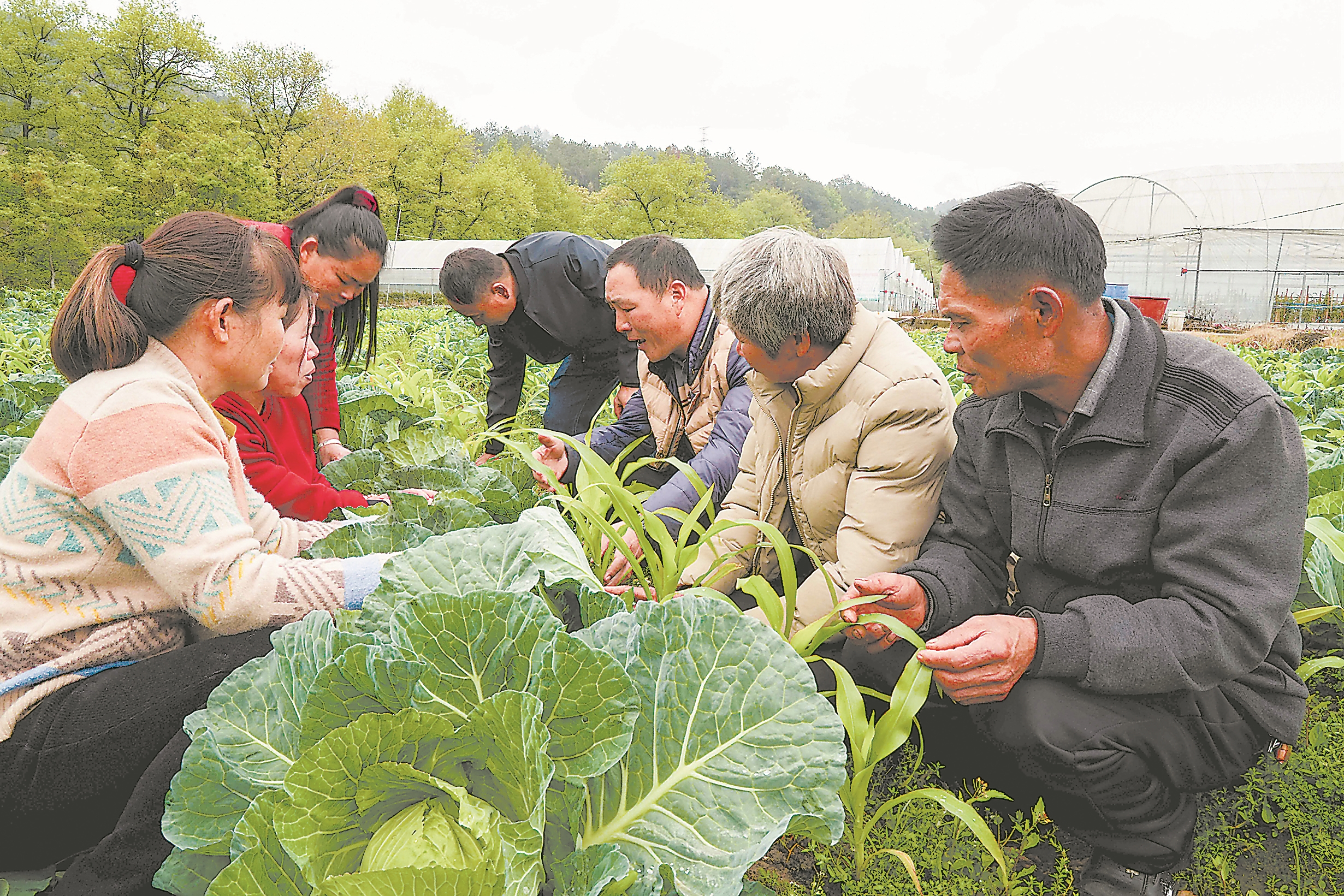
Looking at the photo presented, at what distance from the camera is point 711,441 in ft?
9.20

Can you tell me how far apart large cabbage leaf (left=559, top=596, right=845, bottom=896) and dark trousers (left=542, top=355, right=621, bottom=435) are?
346 centimetres

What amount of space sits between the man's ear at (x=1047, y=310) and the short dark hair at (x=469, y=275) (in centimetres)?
277

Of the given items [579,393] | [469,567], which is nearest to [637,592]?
[469,567]

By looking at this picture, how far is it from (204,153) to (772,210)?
49.2 metres

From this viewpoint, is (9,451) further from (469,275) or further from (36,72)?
(36,72)

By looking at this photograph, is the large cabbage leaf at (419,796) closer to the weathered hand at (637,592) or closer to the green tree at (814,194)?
the weathered hand at (637,592)

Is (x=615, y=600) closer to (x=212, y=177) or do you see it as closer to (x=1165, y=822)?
(x=1165, y=822)

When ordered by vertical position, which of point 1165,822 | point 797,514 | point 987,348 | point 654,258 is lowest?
point 1165,822

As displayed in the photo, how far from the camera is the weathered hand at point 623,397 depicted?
3.86 meters

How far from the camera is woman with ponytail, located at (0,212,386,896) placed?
139 centimetres

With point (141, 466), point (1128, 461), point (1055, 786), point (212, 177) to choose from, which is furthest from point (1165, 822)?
point (212, 177)

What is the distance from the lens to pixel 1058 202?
5.49 ft

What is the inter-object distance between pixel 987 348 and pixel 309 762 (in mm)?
1459

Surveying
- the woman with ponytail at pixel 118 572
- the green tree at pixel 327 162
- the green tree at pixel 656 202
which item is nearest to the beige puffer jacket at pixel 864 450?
the woman with ponytail at pixel 118 572
